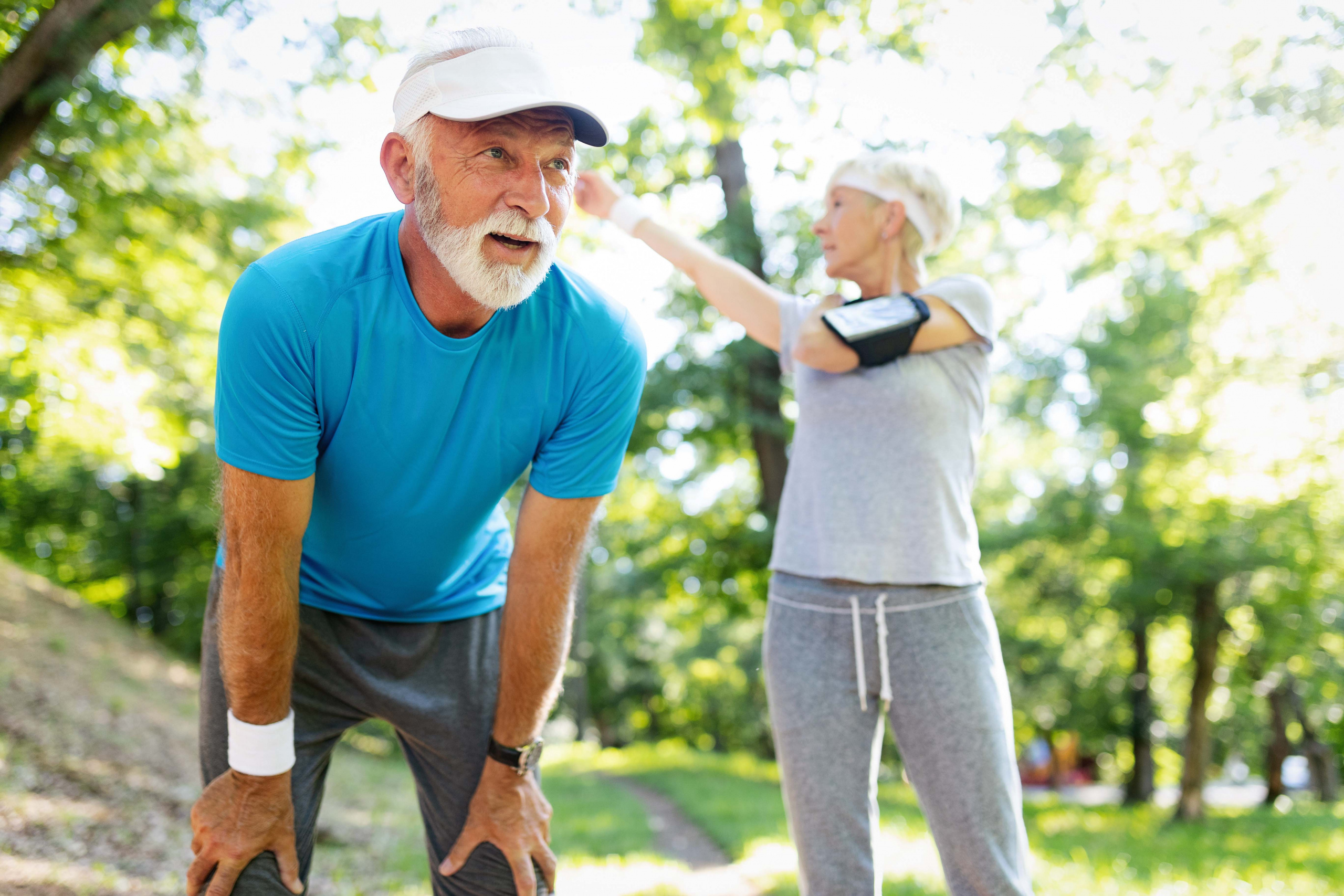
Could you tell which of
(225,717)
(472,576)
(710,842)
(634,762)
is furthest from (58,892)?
(634,762)

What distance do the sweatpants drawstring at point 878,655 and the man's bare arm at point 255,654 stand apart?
1254mm

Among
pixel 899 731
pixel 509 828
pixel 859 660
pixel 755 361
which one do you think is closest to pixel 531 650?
pixel 509 828

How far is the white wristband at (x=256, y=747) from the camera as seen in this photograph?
180 centimetres

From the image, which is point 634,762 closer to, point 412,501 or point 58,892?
point 58,892

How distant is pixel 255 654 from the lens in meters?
1.75

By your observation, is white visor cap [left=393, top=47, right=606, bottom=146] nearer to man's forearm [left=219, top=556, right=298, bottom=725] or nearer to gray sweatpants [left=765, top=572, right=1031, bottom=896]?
man's forearm [left=219, top=556, right=298, bottom=725]

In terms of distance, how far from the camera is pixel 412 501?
1903mm

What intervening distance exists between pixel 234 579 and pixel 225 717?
1.25ft

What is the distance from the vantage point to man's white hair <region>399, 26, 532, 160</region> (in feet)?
5.76

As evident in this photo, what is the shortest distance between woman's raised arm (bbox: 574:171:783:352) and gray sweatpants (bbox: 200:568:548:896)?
3.88 ft

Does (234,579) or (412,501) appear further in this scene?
(412,501)

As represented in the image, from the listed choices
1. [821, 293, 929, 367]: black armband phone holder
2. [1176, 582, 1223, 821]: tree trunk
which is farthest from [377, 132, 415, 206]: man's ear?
[1176, 582, 1223, 821]: tree trunk

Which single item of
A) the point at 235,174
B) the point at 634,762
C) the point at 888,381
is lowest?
the point at 634,762

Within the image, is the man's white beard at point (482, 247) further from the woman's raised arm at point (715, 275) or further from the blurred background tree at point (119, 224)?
the blurred background tree at point (119, 224)
